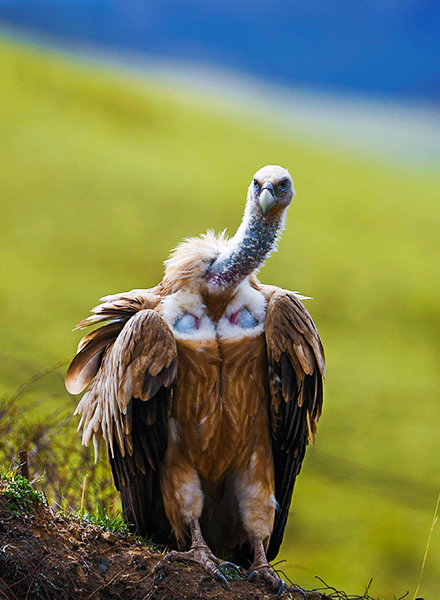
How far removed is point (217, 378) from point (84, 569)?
0.94 m

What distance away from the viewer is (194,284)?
3.09 meters

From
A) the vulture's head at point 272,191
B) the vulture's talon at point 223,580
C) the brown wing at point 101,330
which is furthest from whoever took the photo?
the brown wing at point 101,330

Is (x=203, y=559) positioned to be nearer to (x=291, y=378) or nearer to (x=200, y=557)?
(x=200, y=557)

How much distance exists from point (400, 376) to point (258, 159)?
2801 millimetres

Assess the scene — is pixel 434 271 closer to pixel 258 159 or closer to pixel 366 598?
pixel 258 159

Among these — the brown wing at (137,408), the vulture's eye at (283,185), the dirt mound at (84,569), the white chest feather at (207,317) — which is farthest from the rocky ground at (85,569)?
the vulture's eye at (283,185)

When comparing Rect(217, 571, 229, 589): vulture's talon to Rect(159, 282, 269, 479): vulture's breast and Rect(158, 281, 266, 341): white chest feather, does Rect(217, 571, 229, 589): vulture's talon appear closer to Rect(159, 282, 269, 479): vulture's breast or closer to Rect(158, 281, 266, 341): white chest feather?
Rect(159, 282, 269, 479): vulture's breast

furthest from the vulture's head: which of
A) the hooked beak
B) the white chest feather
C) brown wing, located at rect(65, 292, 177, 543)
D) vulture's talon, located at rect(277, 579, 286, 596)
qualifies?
vulture's talon, located at rect(277, 579, 286, 596)

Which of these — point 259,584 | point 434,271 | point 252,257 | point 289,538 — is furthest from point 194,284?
point 434,271

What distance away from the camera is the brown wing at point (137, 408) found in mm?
2895

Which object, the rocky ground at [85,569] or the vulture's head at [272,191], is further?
the vulture's head at [272,191]

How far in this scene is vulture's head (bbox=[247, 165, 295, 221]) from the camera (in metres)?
2.91

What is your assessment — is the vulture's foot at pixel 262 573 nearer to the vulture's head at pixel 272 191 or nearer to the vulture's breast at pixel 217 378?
the vulture's breast at pixel 217 378

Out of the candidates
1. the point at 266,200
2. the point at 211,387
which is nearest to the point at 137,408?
the point at 211,387
